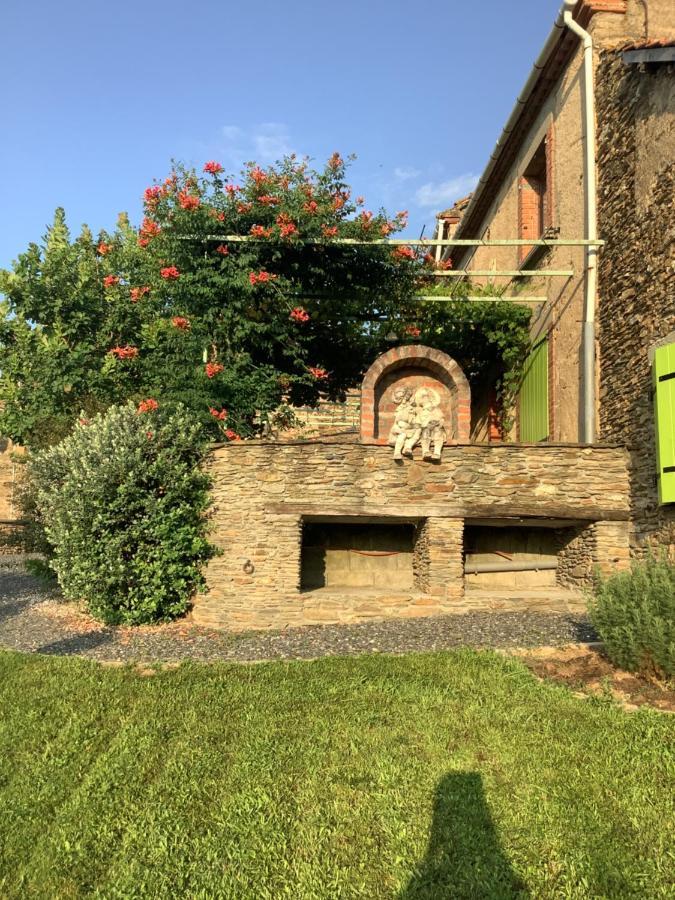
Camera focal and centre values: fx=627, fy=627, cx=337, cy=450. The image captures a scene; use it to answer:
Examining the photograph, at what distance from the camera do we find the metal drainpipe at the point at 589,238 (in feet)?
29.5

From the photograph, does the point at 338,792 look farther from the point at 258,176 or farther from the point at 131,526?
the point at 258,176

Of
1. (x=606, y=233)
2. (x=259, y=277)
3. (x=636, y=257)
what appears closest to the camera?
(x=636, y=257)

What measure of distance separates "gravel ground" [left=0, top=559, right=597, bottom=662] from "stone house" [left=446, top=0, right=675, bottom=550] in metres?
2.09

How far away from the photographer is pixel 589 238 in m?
8.98

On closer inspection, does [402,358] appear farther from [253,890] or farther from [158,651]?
[253,890]

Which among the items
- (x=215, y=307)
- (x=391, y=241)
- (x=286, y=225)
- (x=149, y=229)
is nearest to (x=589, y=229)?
(x=391, y=241)

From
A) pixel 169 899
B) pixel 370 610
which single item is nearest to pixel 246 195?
pixel 370 610

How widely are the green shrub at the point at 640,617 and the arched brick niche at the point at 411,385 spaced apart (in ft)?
13.4

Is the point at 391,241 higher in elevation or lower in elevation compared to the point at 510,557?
higher

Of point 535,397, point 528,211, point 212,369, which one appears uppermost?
point 528,211

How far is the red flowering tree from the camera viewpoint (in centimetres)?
930

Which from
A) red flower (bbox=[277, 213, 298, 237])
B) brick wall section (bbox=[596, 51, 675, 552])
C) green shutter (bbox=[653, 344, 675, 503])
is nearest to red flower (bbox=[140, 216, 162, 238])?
red flower (bbox=[277, 213, 298, 237])

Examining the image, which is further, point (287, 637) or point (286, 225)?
point (286, 225)

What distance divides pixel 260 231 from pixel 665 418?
589 cm
